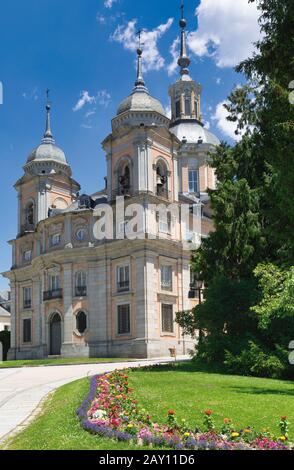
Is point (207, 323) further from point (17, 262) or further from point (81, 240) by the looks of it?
point (17, 262)

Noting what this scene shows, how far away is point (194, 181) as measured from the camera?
62.9 metres

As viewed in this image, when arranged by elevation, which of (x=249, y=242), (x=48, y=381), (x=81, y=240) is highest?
(x=81, y=240)

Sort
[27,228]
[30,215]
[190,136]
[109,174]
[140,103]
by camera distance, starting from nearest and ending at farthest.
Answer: [140,103], [109,174], [27,228], [30,215], [190,136]

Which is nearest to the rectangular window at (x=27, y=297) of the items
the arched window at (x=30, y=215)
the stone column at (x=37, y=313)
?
the stone column at (x=37, y=313)

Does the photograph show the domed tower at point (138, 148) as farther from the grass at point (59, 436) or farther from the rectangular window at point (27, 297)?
the grass at point (59, 436)

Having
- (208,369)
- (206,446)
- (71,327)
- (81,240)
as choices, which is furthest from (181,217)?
(206,446)

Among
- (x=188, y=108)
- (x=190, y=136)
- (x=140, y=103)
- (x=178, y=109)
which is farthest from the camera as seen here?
(x=178, y=109)

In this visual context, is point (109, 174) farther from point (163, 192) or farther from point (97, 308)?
point (97, 308)

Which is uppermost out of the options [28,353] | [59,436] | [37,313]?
[37,313]

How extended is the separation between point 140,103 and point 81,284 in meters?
17.0

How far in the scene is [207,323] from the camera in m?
25.0

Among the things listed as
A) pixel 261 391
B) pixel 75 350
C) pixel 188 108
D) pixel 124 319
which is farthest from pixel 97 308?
pixel 261 391

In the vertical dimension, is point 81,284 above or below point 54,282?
below
